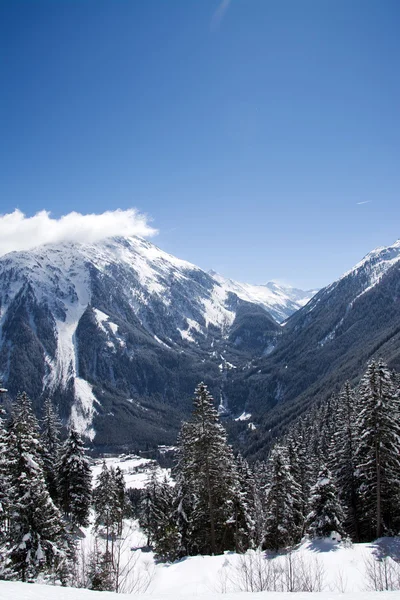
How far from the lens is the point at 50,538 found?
26.6 meters

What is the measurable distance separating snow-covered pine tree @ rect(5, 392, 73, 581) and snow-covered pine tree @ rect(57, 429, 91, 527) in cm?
2129

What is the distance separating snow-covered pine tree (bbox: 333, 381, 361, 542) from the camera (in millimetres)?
39781

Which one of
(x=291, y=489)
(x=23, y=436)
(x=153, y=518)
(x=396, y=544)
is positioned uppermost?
(x=23, y=436)

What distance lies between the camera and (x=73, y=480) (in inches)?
1941

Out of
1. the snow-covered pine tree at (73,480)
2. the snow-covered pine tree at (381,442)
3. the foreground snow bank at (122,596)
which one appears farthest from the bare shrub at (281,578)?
the snow-covered pine tree at (73,480)

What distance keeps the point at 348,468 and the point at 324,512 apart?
8882 millimetres

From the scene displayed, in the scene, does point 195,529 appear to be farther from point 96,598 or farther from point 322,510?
point 96,598

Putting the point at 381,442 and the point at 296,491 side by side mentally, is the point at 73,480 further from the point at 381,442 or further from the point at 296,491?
the point at 381,442

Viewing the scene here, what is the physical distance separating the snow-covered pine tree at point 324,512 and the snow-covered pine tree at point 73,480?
29849 millimetres

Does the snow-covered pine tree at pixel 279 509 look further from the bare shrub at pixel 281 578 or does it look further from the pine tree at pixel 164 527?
the pine tree at pixel 164 527

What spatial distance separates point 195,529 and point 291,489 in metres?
10.8

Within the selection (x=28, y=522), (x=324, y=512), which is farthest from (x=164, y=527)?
(x=28, y=522)

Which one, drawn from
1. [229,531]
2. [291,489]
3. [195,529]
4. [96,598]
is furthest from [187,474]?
[96,598]

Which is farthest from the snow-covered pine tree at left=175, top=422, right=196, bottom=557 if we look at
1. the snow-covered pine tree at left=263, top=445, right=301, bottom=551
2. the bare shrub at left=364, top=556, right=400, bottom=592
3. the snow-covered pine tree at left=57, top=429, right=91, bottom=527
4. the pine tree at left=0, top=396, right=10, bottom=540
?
the bare shrub at left=364, top=556, right=400, bottom=592
